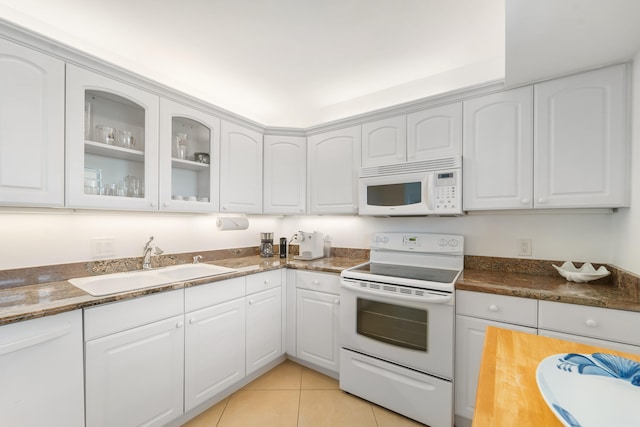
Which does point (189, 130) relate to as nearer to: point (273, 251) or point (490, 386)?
point (273, 251)

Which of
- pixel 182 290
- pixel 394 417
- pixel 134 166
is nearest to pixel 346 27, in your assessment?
pixel 134 166

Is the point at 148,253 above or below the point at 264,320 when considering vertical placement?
above

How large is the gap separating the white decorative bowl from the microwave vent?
92 centimetres

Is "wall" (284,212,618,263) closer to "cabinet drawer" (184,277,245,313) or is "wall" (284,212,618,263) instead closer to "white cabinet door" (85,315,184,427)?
"cabinet drawer" (184,277,245,313)

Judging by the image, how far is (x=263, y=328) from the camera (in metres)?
2.14

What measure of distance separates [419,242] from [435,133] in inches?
33.9

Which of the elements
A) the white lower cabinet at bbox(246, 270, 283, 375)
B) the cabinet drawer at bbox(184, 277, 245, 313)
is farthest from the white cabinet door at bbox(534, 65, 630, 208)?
the cabinet drawer at bbox(184, 277, 245, 313)

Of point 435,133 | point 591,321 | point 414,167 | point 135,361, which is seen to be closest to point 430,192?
point 414,167

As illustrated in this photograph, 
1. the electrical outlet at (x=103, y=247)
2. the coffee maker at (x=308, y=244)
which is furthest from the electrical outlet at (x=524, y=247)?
the electrical outlet at (x=103, y=247)

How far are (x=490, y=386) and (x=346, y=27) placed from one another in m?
1.92

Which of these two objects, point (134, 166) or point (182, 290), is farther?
point (134, 166)

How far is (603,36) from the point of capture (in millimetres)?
1277

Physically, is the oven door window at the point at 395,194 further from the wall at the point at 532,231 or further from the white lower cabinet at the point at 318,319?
the white lower cabinet at the point at 318,319

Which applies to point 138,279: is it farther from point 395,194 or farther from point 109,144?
point 395,194
